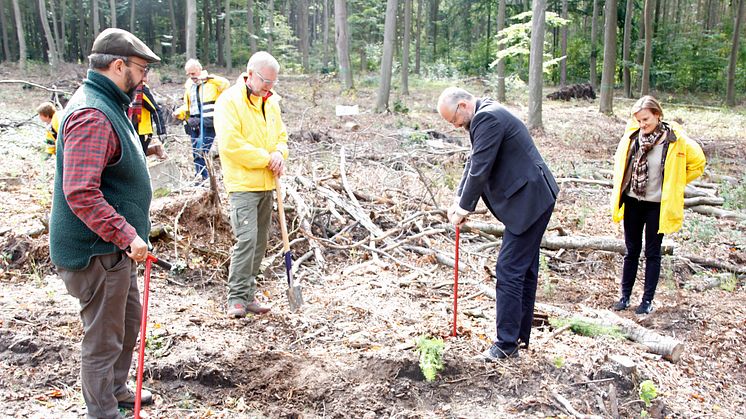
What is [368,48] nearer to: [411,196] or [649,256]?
[411,196]

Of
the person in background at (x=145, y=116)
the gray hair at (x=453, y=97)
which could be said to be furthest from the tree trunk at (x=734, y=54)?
the gray hair at (x=453, y=97)

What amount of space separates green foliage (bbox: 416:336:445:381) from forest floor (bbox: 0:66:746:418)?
9 centimetres

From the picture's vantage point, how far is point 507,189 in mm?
4078

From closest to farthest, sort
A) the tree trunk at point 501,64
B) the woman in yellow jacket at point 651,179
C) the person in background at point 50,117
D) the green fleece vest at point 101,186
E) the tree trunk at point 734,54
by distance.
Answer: the green fleece vest at point 101,186 < the woman in yellow jacket at point 651,179 < the person in background at point 50,117 < the tree trunk at point 501,64 < the tree trunk at point 734,54

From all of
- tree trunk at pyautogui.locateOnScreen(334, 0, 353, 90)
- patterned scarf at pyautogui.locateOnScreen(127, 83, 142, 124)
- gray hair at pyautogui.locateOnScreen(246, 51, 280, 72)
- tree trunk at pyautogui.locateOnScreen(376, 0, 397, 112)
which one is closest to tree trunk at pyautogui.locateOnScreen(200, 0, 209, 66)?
tree trunk at pyautogui.locateOnScreen(334, 0, 353, 90)

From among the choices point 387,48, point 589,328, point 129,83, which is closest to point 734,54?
point 387,48

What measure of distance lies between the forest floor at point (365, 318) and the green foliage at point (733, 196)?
79mm

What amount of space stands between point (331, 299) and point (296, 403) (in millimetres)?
1930

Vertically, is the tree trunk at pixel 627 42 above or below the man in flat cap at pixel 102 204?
above

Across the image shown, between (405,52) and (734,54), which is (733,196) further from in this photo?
(734,54)

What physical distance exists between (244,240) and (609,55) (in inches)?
695

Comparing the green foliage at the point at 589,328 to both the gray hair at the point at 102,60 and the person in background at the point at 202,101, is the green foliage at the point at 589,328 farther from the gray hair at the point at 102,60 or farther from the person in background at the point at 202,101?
the person in background at the point at 202,101

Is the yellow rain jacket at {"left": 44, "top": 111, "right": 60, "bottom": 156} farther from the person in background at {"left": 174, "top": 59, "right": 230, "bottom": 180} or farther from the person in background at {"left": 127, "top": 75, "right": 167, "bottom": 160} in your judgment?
the person in background at {"left": 174, "top": 59, "right": 230, "bottom": 180}

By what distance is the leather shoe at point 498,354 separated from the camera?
4172 millimetres
